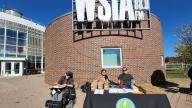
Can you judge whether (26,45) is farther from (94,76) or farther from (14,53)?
(94,76)

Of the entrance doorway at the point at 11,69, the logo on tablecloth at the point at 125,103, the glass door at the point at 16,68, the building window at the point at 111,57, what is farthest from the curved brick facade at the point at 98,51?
the glass door at the point at 16,68

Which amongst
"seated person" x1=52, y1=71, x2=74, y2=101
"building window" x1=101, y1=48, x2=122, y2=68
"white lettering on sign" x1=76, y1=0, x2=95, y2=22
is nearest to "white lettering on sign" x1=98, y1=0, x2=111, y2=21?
"white lettering on sign" x1=76, y1=0, x2=95, y2=22

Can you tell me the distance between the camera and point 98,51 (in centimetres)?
1302

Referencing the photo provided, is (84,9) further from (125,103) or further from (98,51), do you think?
(125,103)

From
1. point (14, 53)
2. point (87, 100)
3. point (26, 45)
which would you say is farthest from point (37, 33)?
point (87, 100)

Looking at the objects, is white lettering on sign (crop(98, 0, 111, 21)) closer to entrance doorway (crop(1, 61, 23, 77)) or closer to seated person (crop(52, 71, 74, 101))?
seated person (crop(52, 71, 74, 101))

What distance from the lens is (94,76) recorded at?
13078 mm

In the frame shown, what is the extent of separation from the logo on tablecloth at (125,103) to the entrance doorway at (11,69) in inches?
1116

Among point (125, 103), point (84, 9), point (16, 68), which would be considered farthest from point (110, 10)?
point (16, 68)

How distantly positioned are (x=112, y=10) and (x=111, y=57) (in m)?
2.83

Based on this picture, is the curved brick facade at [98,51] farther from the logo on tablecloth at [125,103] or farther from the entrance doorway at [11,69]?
the entrance doorway at [11,69]

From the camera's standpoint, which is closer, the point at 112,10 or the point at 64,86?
the point at 64,86

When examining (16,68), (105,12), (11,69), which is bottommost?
(11,69)

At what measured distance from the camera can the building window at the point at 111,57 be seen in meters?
13.1
